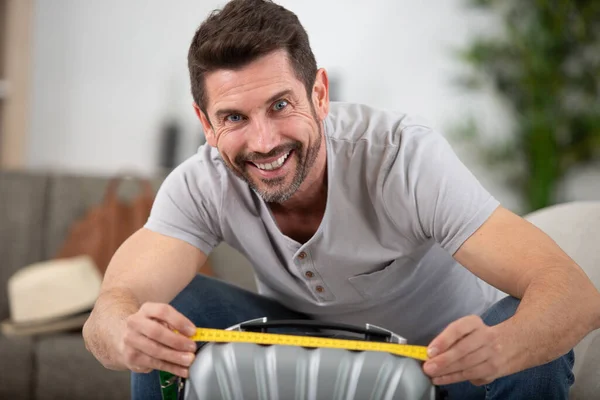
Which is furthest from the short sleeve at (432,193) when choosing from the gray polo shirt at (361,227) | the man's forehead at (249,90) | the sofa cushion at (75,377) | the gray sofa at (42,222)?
the gray sofa at (42,222)

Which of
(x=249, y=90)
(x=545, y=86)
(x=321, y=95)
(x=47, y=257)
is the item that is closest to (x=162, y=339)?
(x=249, y=90)

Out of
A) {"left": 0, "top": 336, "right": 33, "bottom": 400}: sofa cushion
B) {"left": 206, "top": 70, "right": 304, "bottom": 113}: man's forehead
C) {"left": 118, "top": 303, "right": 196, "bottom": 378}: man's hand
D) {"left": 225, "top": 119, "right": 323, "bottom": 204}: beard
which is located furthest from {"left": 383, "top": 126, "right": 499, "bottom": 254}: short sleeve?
{"left": 0, "top": 336, "right": 33, "bottom": 400}: sofa cushion

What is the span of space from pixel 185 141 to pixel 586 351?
3.22 meters

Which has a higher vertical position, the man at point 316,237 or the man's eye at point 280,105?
the man's eye at point 280,105

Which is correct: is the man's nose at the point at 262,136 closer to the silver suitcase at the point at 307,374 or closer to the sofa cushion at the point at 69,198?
the silver suitcase at the point at 307,374

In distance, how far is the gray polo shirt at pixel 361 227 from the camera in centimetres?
143

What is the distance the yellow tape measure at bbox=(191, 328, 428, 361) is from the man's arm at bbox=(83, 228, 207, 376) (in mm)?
44

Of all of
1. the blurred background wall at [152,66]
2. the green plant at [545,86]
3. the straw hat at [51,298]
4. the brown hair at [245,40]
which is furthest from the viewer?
the blurred background wall at [152,66]

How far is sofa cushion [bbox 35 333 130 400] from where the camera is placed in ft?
7.70

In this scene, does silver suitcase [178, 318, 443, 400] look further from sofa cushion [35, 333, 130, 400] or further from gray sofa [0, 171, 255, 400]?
gray sofa [0, 171, 255, 400]

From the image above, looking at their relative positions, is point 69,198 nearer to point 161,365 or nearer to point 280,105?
point 280,105

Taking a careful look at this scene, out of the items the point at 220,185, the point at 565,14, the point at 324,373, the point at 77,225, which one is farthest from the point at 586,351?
the point at 565,14

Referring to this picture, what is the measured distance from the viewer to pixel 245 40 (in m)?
1.37

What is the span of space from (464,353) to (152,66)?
3703 mm
